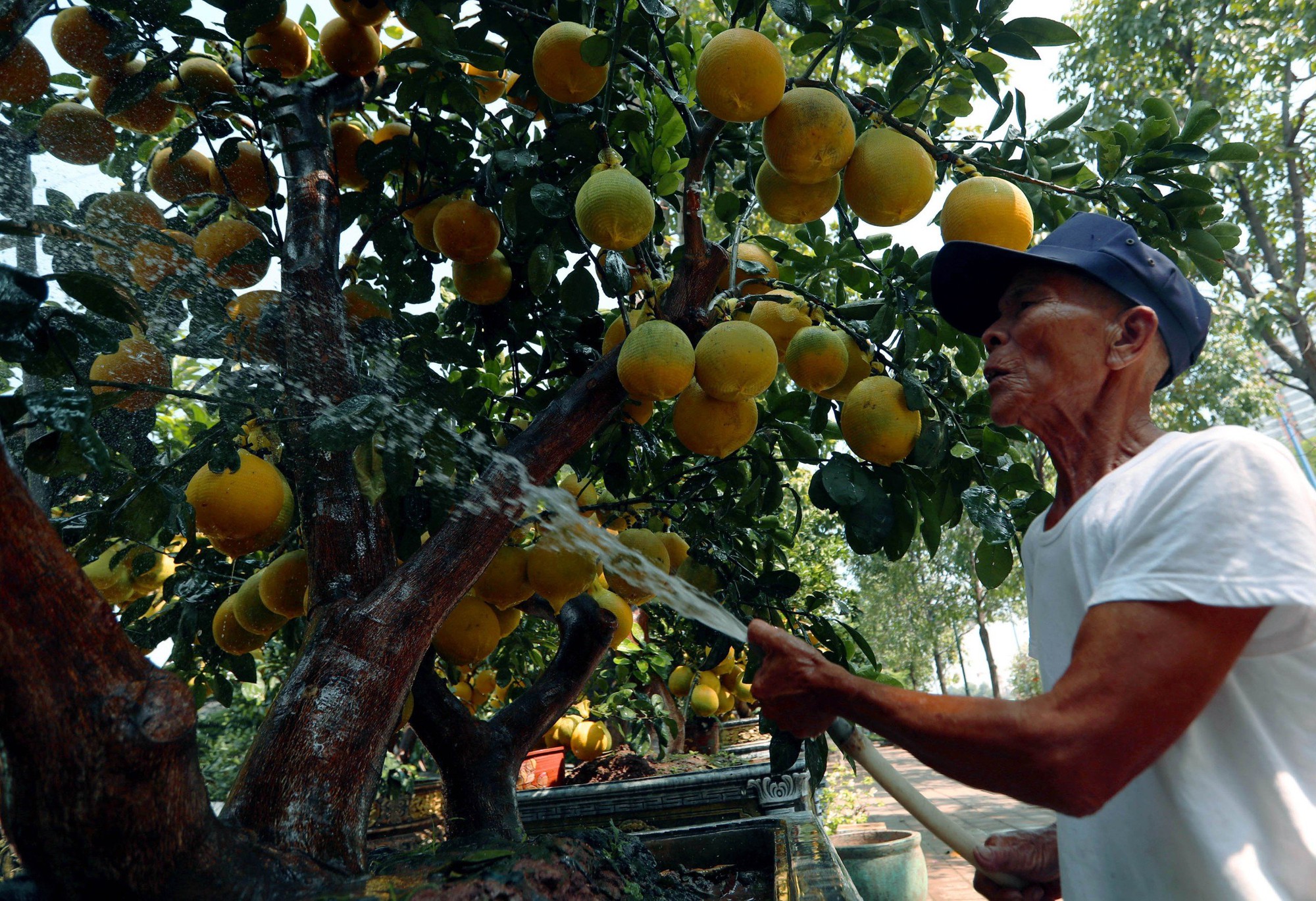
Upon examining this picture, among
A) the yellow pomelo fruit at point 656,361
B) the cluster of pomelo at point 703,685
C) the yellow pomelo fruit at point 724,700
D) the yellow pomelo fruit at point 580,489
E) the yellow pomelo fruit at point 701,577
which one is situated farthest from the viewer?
the yellow pomelo fruit at point 724,700

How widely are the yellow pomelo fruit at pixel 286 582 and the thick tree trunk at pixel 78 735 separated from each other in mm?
798

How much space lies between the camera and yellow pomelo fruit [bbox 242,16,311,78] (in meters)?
2.04

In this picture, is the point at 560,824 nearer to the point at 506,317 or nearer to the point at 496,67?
the point at 506,317

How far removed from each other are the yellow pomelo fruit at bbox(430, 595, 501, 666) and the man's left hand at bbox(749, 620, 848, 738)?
3.75 ft

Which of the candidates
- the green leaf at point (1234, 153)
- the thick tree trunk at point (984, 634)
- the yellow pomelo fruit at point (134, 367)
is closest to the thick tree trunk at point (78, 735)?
the yellow pomelo fruit at point (134, 367)

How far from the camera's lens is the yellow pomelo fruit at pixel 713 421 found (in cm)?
187

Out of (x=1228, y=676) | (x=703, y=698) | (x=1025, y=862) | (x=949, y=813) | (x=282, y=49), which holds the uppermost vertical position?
(x=282, y=49)

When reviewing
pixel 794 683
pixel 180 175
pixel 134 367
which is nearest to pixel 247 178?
pixel 180 175

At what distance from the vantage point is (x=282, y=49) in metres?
2.10

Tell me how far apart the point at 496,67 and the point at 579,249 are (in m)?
0.40

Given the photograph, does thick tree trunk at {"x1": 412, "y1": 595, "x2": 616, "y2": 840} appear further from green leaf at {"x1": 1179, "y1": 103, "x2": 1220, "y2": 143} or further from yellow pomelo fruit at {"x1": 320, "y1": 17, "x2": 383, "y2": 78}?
green leaf at {"x1": 1179, "y1": 103, "x2": 1220, "y2": 143}

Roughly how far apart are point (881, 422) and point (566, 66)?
0.91 metres

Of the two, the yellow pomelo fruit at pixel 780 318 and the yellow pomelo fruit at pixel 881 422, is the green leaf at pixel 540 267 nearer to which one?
the yellow pomelo fruit at pixel 780 318

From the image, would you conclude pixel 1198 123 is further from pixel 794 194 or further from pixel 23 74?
pixel 23 74
